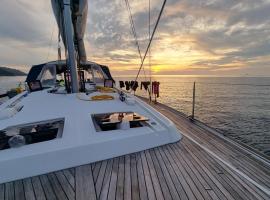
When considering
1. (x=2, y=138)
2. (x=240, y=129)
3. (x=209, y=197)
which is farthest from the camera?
(x=240, y=129)

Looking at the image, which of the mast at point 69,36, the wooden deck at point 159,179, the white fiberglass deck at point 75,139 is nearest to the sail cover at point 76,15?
the mast at point 69,36

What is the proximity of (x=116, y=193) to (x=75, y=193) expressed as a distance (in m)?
0.49

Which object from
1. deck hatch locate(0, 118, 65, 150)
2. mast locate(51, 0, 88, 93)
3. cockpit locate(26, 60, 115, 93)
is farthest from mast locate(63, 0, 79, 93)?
deck hatch locate(0, 118, 65, 150)

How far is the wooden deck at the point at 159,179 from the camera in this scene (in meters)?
2.60

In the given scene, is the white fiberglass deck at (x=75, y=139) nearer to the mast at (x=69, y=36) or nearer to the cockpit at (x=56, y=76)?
the mast at (x=69, y=36)

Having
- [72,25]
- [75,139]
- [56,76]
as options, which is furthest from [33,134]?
[56,76]

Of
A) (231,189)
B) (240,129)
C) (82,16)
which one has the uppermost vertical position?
(82,16)

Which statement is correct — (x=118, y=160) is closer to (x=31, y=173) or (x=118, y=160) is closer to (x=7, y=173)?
(x=31, y=173)

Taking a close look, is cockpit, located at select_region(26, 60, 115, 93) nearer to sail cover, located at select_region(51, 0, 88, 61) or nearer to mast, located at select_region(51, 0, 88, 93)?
mast, located at select_region(51, 0, 88, 93)

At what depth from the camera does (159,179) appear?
2.94 m

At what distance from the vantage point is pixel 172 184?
9.27ft

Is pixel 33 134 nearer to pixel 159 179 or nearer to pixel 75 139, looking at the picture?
pixel 75 139

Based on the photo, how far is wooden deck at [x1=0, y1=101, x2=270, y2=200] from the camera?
8.52 feet

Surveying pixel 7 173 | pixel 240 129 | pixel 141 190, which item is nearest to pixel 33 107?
pixel 7 173
